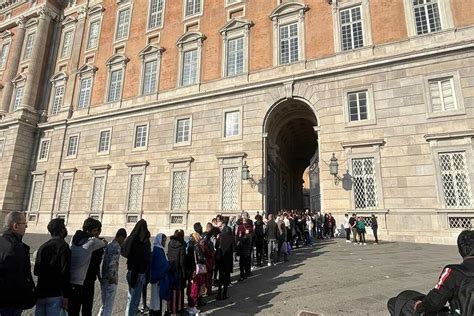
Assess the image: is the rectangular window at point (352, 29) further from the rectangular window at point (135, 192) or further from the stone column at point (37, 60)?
the stone column at point (37, 60)

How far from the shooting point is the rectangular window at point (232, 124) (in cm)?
1870

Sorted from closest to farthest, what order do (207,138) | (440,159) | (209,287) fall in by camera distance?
1. (209,287)
2. (440,159)
3. (207,138)

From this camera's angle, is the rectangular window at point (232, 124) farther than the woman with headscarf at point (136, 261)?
Yes

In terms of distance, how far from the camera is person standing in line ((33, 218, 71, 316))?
3.70 m

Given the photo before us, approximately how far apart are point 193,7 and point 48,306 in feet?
77.6

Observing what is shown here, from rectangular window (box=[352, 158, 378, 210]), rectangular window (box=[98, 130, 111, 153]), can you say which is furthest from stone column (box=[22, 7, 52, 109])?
rectangular window (box=[352, 158, 378, 210])

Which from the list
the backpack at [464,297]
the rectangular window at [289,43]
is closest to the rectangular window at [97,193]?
the rectangular window at [289,43]

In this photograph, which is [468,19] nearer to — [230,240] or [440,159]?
[440,159]

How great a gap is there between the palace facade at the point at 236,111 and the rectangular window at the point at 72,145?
0.52 feet

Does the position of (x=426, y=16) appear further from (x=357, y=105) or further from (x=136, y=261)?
(x=136, y=261)

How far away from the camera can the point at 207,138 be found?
19203 millimetres

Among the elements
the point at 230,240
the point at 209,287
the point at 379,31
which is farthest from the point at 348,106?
the point at 209,287

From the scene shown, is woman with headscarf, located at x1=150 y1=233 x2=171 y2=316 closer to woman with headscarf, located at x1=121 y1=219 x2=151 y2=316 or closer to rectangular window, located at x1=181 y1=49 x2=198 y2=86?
woman with headscarf, located at x1=121 y1=219 x2=151 y2=316

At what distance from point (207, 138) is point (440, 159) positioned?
1317cm
